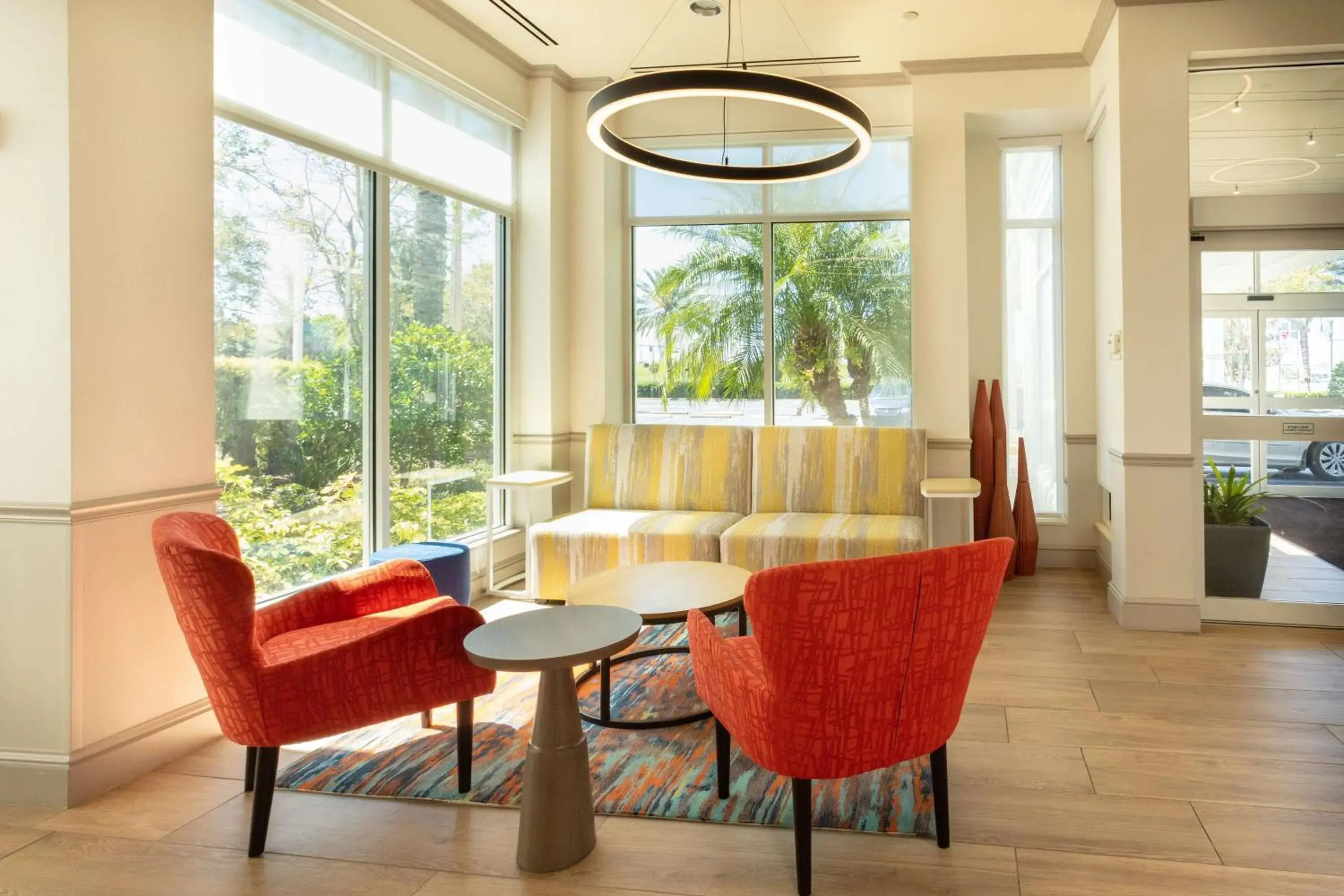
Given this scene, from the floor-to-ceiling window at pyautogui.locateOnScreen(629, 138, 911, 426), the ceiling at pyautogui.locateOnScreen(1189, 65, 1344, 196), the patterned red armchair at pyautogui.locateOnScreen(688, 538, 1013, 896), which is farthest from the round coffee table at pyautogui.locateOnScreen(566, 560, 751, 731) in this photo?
the ceiling at pyautogui.locateOnScreen(1189, 65, 1344, 196)

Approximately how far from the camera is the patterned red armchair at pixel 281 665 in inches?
85.0

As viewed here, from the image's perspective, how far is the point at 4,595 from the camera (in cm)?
254

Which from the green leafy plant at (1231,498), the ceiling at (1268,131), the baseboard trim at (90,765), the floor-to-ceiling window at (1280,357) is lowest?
the baseboard trim at (90,765)

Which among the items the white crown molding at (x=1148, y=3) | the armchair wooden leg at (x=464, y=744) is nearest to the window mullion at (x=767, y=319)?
the white crown molding at (x=1148, y=3)

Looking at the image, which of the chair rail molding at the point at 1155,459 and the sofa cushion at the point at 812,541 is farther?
the sofa cushion at the point at 812,541

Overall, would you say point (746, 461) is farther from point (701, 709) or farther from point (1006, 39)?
point (1006, 39)

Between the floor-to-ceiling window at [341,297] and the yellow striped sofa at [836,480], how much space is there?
66.3 inches

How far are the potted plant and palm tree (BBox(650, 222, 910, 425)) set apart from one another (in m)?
1.88

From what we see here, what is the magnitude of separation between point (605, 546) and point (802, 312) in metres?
2.13

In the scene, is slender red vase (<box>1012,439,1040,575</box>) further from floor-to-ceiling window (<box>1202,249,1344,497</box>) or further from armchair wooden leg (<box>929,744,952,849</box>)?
armchair wooden leg (<box>929,744,952,849</box>)

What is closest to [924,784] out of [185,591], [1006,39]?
[185,591]

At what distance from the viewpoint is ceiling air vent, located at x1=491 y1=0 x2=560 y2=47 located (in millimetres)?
4352

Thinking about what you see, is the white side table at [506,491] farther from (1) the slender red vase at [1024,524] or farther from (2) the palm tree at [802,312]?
(1) the slender red vase at [1024,524]

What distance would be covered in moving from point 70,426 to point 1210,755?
143 inches
